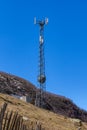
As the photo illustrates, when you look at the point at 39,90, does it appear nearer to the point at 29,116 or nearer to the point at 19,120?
the point at 29,116

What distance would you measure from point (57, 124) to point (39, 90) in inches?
618

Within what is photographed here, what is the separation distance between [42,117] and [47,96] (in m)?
26.8

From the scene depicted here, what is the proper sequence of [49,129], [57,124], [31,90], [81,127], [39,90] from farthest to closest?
Result: 1. [31,90]
2. [39,90]
3. [81,127]
4. [57,124]
5. [49,129]

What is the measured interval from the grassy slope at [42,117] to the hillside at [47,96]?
55.6 feet

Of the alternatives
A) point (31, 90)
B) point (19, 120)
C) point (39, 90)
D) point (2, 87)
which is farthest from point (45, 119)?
point (31, 90)

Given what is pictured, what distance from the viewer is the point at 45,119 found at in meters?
25.3

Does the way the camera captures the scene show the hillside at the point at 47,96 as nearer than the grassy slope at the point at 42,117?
No

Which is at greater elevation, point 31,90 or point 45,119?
point 31,90

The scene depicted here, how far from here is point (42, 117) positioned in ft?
83.8

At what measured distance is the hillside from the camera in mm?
47375

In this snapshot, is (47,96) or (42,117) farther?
(47,96)

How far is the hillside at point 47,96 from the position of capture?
155 ft

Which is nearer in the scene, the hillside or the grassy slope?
the grassy slope

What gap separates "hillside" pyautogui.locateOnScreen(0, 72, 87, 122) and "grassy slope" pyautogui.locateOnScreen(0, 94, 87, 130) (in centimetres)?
1694
